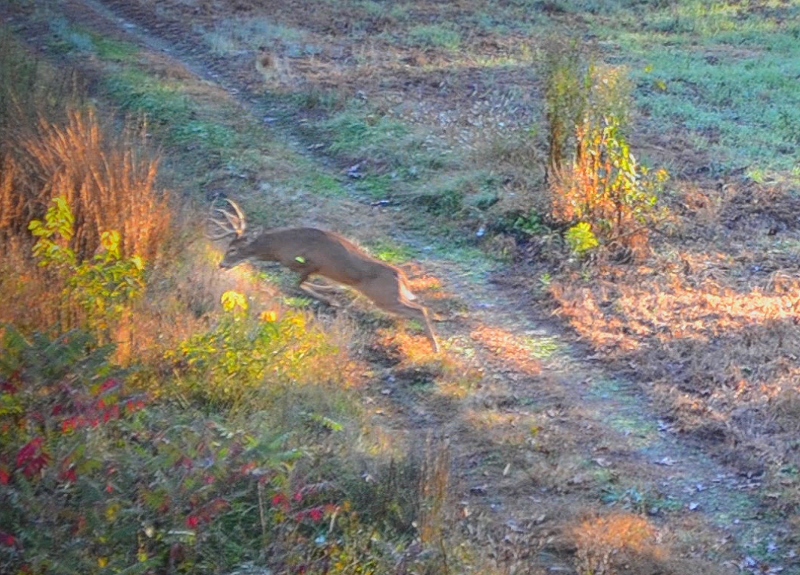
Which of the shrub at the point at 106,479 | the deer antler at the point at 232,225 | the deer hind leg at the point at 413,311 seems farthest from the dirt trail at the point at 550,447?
the deer antler at the point at 232,225

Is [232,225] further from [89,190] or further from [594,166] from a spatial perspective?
[594,166]

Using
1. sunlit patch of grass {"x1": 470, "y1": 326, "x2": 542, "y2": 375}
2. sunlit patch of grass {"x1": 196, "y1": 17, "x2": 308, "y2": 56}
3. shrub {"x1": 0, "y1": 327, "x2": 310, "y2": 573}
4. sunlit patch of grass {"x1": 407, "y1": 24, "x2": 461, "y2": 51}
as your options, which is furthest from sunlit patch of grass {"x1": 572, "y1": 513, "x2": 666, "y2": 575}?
sunlit patch of grass {"x1": 407, "y1": 24, "x2": 461, "y2": 51}

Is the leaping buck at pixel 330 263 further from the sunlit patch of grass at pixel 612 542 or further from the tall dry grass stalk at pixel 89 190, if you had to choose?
the sunlit patch of grass at pixel 612 542

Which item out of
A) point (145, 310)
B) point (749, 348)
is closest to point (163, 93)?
point (145, 310)

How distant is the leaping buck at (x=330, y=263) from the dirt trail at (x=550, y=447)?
0.51m

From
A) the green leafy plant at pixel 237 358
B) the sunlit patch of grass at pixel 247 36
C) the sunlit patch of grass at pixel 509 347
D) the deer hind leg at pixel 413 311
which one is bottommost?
the sunlit patch of grass at pixel 509 347

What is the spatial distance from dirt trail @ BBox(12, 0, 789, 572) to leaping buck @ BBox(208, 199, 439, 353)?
0.51 m

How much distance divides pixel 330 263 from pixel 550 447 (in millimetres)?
2511

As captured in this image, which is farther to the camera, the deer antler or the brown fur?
the deer antler

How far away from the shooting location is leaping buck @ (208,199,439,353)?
888cm

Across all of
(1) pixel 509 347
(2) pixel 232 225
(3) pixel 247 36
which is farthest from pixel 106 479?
(3) pixel 247 36

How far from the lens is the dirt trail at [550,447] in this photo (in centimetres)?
674

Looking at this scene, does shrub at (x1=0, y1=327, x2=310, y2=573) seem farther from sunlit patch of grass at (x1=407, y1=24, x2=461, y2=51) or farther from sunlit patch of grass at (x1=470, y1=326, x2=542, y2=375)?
sunlit patch of grass at (x1=407, y1=24, x2=461, y2=51)

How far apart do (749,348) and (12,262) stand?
213 inches
